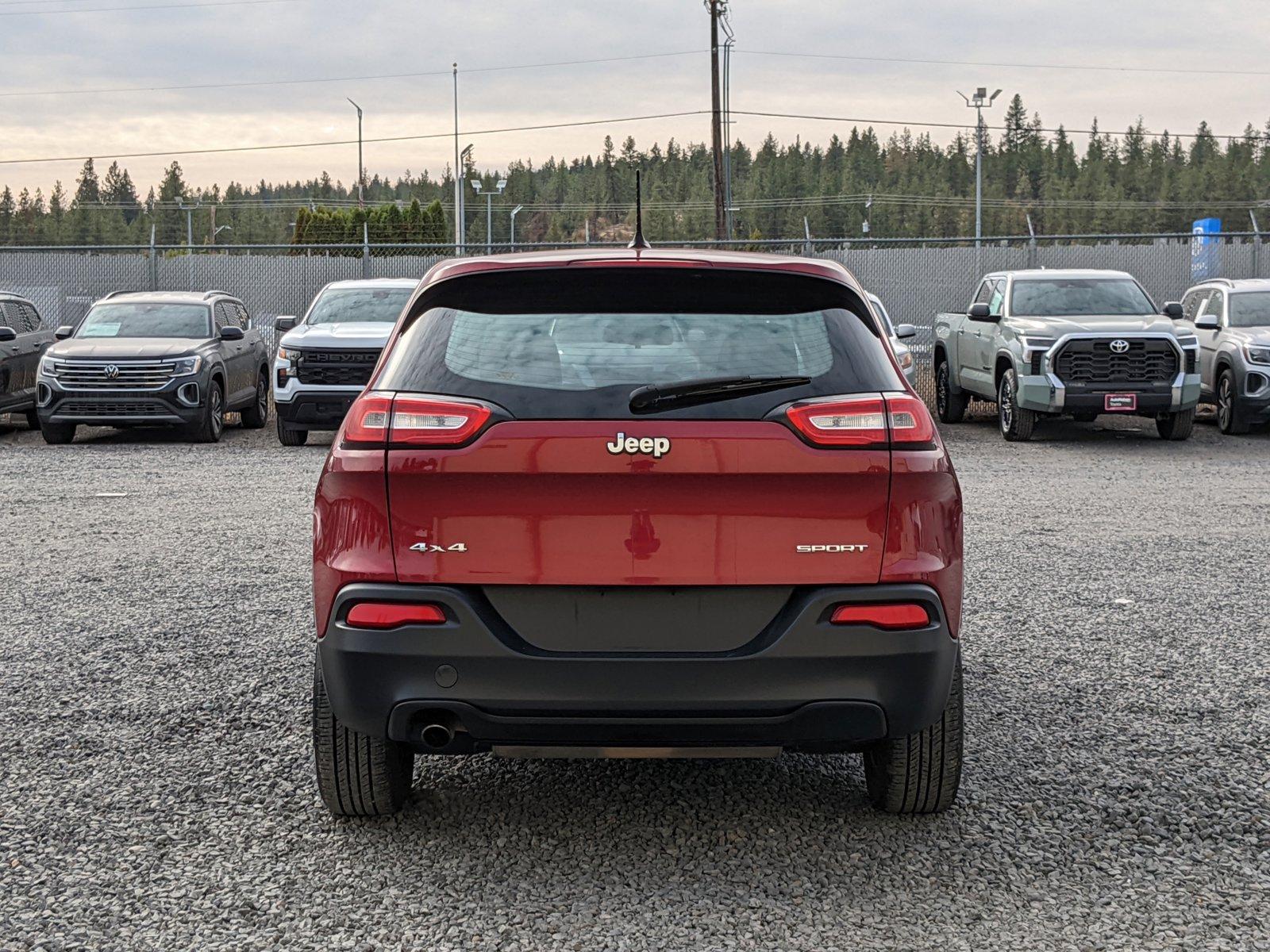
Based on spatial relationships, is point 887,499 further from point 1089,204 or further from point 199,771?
point 1089,204

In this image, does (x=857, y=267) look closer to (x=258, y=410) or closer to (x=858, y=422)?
(x=258, y=410)

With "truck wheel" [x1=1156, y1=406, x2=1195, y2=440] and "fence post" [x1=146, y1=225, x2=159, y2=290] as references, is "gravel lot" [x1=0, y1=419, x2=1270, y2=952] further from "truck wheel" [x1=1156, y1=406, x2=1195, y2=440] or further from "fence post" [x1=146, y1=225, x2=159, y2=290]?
"fence post" [x1=146, y1=225, x2=159, y2=290]

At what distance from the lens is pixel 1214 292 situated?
62.2 feet

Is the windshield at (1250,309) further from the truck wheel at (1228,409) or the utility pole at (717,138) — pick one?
the utility pole at (717,138)

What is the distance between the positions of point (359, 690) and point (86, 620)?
403 cm

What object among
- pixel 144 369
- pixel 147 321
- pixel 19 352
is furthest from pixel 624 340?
pixel 19 352

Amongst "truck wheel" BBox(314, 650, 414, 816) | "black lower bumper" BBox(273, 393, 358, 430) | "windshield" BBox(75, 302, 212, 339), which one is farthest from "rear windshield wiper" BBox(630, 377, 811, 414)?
"windshield" BBox(75, 302, 212, 339)

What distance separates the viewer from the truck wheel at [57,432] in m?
16.8

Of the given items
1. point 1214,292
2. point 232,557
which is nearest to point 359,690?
point 232,557

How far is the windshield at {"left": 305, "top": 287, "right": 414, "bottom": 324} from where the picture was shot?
55.2ft

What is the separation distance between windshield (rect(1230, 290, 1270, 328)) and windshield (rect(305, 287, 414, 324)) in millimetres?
10619

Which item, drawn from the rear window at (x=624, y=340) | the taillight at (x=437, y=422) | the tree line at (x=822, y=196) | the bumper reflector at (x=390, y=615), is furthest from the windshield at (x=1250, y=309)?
the tree line at (x=822, y=196)

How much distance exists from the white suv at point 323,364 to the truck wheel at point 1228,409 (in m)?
10.4

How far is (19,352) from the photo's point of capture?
18.5m
